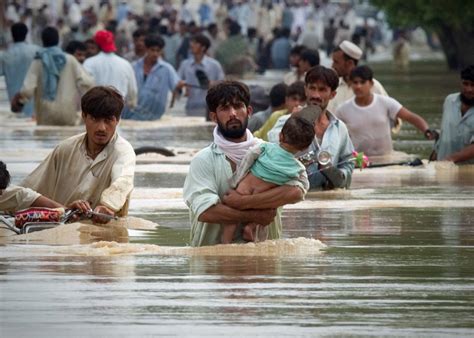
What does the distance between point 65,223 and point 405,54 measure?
154ft

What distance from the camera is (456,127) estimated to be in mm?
17734

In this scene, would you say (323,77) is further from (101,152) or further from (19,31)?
(19,31)

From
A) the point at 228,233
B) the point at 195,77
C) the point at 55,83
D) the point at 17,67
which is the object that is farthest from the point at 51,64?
the point at 228,233

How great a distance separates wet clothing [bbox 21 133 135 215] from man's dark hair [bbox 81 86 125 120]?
1.01ft

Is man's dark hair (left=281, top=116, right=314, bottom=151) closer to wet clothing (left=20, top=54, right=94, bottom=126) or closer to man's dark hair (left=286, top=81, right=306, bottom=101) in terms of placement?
man's dark hair (left=286, top=81, right=306, bottom=101)

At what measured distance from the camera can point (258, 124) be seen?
58.6 ft

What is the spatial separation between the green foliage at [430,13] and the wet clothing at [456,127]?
27.6m

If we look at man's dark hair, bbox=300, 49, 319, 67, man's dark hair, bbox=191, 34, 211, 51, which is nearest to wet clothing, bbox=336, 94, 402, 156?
man's dark hair, bbox=300, 49, 319, 67

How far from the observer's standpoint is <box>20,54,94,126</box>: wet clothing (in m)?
25.5

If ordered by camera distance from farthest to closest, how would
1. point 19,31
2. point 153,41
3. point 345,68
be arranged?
point 19,31 < point 153,41 < point 345,68

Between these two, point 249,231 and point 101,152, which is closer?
point 249,231

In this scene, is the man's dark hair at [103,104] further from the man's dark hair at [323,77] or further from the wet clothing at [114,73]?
the wet clothing at [114,73]

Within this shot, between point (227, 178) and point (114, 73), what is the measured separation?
51.7ft

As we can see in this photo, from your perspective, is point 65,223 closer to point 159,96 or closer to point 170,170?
point 170,170
